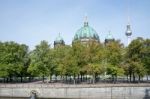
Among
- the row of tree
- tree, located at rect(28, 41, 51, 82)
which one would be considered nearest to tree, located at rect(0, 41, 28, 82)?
the row of tree

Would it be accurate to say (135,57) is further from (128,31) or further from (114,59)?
(128,31)

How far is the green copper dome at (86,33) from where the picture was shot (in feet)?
576

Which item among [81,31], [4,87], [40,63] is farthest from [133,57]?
[81,31]

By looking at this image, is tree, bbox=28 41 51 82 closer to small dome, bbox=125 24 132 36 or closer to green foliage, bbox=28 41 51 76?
green foliage, bbox=28 41 51 76

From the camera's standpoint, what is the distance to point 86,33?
17625 cm

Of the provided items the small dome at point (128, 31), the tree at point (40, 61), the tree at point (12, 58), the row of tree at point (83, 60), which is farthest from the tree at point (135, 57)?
the small dome at point (128, 31)

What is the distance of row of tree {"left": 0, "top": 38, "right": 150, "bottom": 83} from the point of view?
85.2 metres

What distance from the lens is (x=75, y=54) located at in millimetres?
91500

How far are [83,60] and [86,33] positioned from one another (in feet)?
287

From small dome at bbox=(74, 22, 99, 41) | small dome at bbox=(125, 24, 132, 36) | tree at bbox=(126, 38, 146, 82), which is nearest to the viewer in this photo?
tree at bbox=(126, 38, 146, 82)

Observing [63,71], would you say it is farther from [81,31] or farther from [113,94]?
[81,31]

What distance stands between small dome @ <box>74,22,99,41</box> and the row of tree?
78.4 metres

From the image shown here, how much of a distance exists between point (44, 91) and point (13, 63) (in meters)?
23.4

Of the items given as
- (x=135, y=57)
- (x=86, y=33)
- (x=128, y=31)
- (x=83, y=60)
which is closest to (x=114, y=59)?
(x=135, y=57)
